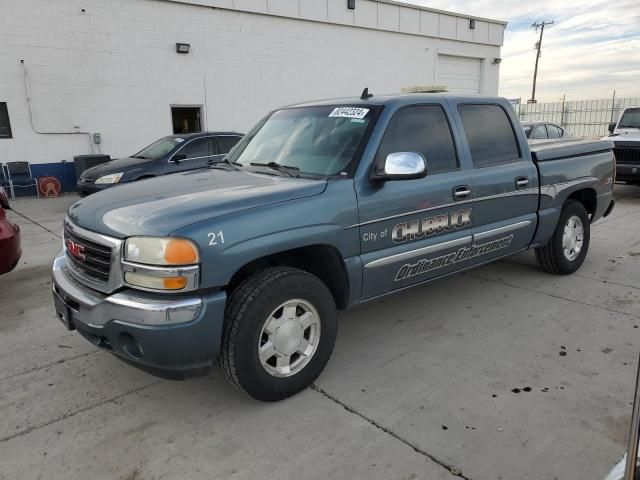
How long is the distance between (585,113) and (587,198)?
24480 millimetres

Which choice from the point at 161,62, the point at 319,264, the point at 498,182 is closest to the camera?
the point at 319,264

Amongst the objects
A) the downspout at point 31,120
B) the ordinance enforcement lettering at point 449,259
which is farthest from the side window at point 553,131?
the downspout at point 31,120

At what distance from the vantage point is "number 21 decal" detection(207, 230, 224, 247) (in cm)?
263

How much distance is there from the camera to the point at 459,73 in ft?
71.1

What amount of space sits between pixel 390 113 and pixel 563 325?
2282 mm

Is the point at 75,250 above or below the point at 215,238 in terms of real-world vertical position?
A: below

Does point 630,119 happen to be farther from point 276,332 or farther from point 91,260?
point 91,260

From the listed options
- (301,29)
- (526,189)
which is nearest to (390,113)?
(526,189)

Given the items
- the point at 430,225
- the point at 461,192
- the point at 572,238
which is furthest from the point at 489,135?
the point at 572,238

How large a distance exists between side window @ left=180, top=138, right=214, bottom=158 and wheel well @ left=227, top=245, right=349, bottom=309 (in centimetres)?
722

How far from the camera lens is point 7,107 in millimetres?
11789

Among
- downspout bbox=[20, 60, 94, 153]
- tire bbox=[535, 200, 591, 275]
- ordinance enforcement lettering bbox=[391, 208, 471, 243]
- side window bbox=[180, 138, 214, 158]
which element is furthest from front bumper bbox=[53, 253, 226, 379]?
downspout bbox=[20, 60, 94, 153]

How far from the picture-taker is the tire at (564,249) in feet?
17.0

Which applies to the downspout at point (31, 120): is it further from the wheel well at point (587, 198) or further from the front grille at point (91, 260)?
the wheel well at point (587, 198)
